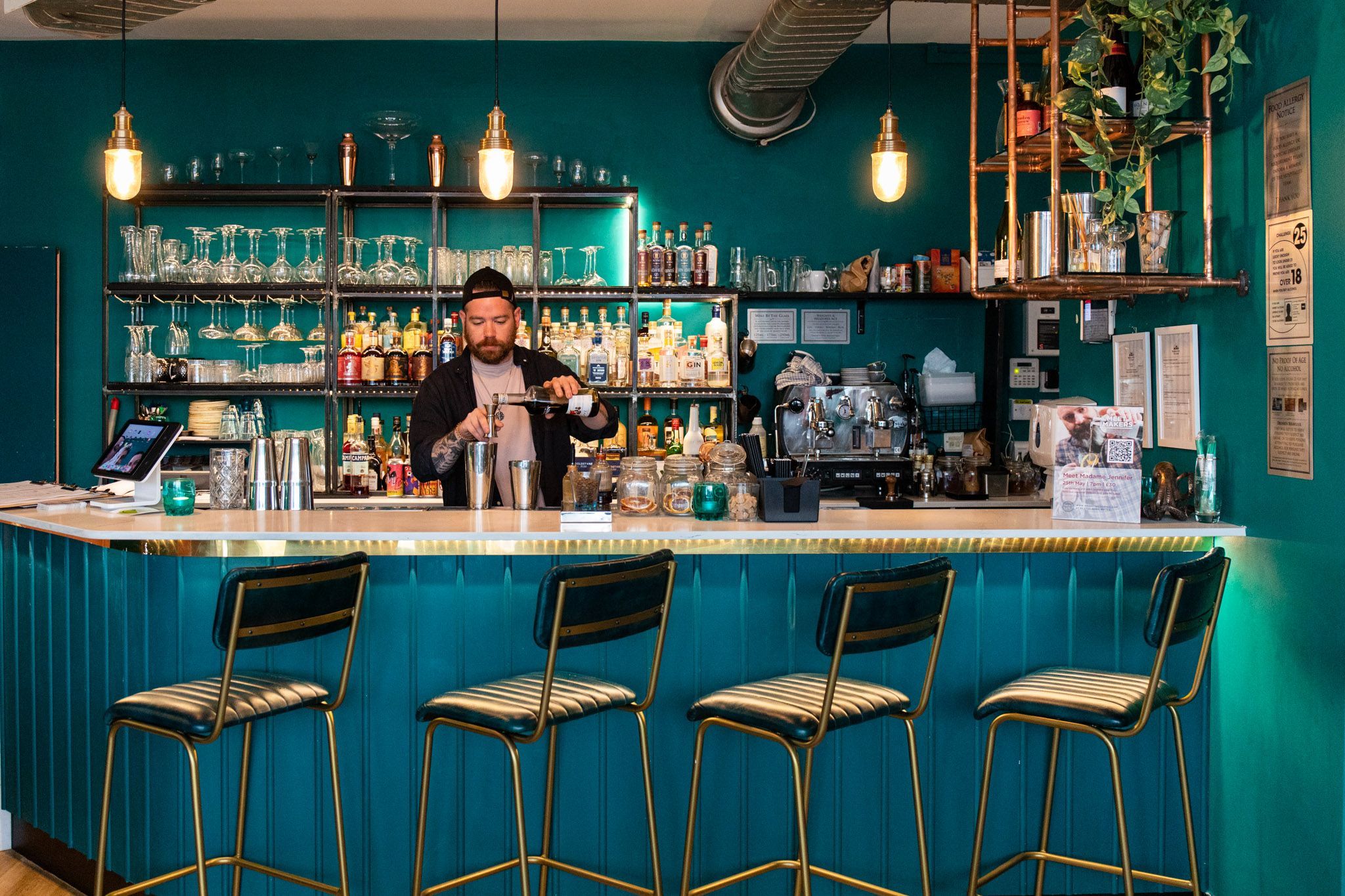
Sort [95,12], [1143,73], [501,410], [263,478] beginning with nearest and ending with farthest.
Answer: [1143,73] < [263,478] < [501,410] < [95,12]

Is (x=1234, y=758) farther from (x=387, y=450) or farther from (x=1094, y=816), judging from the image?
(x=387, y=450)

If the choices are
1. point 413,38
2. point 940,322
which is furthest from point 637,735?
point 413,38

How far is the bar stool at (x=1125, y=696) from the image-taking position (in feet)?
8.47

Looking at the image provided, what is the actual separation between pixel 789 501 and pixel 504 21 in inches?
135

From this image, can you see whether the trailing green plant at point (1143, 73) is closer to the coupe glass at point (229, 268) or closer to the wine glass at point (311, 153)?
the wine glass at point (311, 153)

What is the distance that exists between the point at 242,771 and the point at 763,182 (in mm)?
3945

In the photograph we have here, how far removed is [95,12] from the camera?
4.48 meters

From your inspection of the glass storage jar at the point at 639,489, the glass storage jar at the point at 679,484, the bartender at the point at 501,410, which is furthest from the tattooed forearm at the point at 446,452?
the glass storage jar at the point at 679,484

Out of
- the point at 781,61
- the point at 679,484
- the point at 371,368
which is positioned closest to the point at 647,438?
the point at 371,368

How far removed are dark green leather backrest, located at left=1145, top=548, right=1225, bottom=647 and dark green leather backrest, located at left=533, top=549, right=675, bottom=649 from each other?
1049mm

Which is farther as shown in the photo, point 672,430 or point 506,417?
point 672,430

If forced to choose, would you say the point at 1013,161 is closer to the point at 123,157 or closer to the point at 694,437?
the point at 694,437

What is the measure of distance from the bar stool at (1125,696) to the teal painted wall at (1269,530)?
0.21m

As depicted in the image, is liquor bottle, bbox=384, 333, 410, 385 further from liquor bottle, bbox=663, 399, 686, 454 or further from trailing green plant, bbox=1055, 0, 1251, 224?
trailing green plant, bbox=1055, 0, 1251, 224
